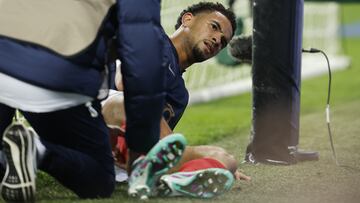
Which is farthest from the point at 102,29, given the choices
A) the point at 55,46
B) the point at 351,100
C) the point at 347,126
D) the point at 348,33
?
the point at 348,33

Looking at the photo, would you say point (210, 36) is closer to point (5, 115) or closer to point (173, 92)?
point (173, 92)

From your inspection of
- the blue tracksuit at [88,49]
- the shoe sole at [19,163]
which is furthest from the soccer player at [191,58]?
the shoe sole at [19,163]

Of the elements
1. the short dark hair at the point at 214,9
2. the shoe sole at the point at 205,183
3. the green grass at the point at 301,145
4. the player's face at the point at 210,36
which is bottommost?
the green grass at the point at 301,145

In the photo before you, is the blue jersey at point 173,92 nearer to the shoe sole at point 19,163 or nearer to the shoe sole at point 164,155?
the shoe sole at point 164,155

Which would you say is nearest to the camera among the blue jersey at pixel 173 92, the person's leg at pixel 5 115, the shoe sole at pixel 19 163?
the shoe sole at pixel 19 163

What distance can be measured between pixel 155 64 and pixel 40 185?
1.11m

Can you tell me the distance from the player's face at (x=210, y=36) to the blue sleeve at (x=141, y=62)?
2.65 feet

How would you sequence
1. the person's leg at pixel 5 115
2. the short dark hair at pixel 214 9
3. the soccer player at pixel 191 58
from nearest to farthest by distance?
the person's leg at pixel 5 115, the soccer player at pixel 191 58, the short dark hair at pixel 214 9

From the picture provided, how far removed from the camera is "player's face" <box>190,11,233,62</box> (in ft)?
12.6

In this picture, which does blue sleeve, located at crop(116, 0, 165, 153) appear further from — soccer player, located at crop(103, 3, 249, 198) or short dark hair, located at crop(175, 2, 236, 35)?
short dark hair, located at crop(175, 2, 236, 35)

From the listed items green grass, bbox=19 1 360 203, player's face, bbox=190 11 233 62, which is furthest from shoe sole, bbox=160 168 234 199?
player's face, bbox=190 11 233 62

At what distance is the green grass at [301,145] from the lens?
3.59 meters

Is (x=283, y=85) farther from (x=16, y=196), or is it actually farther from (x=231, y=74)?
(x=231, y=74)

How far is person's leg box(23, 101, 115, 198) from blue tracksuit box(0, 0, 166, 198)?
4 centimetres
